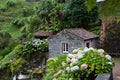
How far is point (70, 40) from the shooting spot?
60.3ft

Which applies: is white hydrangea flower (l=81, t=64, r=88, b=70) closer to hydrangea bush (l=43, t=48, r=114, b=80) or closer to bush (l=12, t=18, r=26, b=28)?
hydrangea bush (l=43, t=48, r=114, b=80)

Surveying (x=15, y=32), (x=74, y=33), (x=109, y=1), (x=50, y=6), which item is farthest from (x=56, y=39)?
(x=109, y=1)

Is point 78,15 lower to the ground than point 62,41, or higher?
higher

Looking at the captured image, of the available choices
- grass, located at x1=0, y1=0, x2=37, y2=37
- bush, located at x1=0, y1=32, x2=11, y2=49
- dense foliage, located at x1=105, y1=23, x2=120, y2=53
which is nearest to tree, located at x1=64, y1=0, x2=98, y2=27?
dense foliage, located at x1=105, y1=23, x2=120, y2=53

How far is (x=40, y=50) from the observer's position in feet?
66.2

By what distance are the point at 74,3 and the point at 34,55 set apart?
3977 millimetres

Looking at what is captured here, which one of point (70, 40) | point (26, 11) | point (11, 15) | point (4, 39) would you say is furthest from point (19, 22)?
point (70, 40)

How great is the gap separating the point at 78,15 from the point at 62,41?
7.59 feet

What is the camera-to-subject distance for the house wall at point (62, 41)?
18094 mm

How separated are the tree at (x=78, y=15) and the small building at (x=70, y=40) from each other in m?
0.84

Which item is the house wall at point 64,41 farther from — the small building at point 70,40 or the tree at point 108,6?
the tree at point 108,6

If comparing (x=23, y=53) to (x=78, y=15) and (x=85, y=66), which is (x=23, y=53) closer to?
(x=78, y=15)

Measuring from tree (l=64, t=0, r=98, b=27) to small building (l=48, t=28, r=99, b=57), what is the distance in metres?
0.84

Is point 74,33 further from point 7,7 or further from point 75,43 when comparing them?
point 7,7
